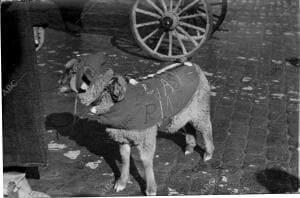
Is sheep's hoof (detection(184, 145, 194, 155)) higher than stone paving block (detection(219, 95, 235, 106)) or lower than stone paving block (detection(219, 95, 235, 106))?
lower

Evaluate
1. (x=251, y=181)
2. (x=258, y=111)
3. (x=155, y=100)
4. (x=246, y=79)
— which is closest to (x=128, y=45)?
(x=246, y=79)

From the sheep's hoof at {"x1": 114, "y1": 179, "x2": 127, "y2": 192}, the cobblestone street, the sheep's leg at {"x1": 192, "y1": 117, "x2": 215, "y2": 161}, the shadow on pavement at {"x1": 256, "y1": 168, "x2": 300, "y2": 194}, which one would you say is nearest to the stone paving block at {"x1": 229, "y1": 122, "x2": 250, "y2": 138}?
the cobblestone street

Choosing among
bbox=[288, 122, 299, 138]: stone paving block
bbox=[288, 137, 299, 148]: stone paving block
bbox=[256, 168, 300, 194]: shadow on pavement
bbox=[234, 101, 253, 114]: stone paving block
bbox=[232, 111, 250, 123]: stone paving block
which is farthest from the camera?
bbox=[234, 101, 253, 114]: stone paving block

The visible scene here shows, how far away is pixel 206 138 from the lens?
5.14 metres

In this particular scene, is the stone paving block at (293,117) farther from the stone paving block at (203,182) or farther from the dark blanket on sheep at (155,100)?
the dark blanket on sheep at (155,100)

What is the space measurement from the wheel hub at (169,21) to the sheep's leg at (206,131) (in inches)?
138

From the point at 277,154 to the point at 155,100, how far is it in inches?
77.5

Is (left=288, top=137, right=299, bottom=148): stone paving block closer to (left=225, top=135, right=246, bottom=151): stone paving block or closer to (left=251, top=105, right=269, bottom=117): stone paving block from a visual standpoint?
(left=225, top=135, right=246, bottom=151): stone paving block

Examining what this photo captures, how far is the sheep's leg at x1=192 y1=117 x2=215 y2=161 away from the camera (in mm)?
4949

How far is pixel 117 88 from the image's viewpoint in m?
3.90

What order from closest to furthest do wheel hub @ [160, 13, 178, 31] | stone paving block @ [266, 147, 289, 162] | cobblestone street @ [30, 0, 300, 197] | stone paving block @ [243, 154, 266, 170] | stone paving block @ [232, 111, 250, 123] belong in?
cobblestone street @ [30, 0, 300, 197] < stone paving block @ [243, 154, 266, 170] < stone paving block @ [266, 147, 289, 162] < stone paving block @ [232, 111, 250, 123] < wheel hub @ [160, 13, 178, 31]

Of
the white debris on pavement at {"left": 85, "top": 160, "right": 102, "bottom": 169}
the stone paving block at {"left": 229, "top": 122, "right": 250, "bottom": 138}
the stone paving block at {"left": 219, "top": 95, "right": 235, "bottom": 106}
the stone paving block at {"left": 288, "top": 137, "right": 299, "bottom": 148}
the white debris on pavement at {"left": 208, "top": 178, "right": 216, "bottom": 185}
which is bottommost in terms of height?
the white debris on pavement at {"left": 85, "top": 160, "right": 102, "bottom": 169}

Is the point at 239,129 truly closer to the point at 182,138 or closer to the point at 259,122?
the point at 259,122

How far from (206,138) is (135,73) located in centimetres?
332
